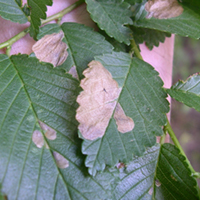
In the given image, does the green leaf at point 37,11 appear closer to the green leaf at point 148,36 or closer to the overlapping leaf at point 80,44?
the overlapping leaf at point 80,44

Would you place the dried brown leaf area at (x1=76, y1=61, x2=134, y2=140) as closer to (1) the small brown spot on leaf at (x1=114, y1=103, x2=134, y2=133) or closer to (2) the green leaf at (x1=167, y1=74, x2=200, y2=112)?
(1) the small brown spot on leaf at (x1=114, y1=103, x2=134, y2=133)

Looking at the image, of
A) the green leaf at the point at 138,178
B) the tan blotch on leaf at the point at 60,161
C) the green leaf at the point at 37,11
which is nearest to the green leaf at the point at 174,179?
the green leaf at the point at 138,178

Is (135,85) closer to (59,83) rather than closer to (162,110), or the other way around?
(162,110)

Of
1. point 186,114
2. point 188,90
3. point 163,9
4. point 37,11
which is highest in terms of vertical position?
point 37,11

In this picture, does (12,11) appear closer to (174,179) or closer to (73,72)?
(73,72)

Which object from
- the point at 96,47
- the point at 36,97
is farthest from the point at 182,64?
the point at 36,97

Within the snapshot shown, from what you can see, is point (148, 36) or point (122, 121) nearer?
point (122, 121)

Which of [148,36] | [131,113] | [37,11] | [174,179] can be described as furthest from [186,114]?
[37,11]
